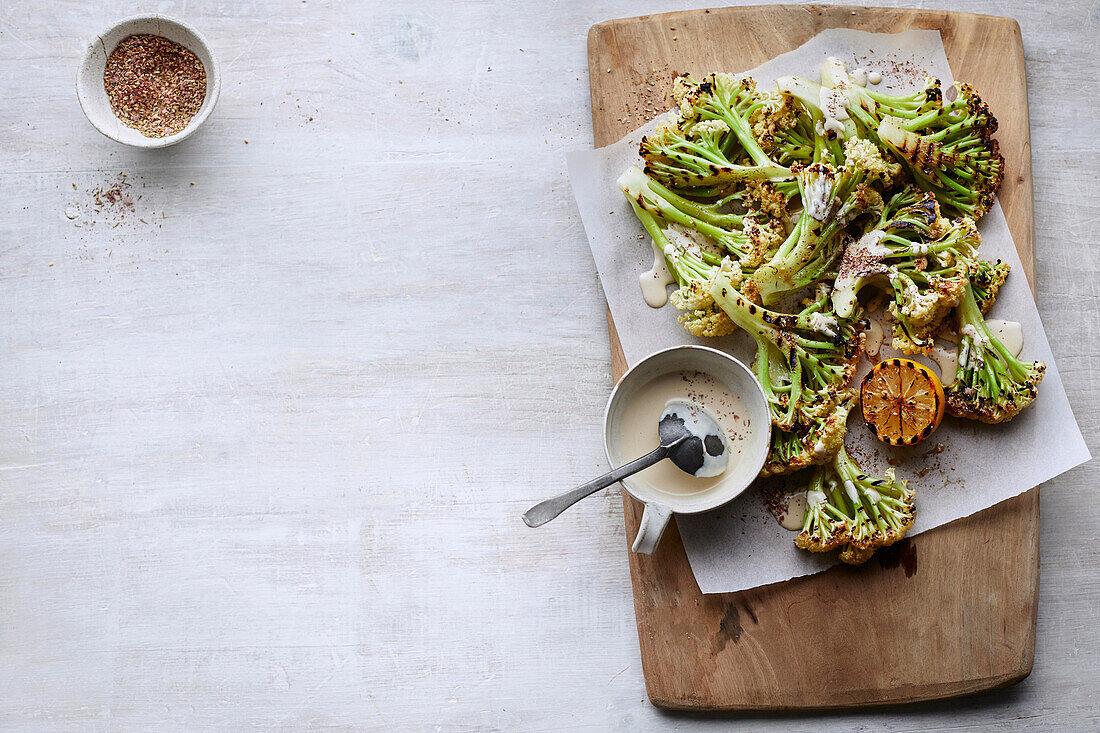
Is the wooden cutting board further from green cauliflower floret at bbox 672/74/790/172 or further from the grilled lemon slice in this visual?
green cauliflower floret at bbox 672/74/790/172

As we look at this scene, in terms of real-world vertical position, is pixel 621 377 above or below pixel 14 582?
above

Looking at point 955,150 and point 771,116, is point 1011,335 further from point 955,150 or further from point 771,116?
point 771,116

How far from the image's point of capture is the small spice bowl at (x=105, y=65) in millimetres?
2309

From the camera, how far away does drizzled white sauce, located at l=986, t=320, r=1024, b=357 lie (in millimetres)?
2238

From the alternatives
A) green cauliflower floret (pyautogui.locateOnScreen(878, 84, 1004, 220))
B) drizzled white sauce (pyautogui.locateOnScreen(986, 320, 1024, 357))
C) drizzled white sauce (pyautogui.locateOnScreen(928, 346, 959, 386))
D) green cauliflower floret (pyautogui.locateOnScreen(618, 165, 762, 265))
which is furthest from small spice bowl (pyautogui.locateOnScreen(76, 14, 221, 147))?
drizzled white sauce (pyautogui.locateOnScreen(986, 320, 1024, 357))

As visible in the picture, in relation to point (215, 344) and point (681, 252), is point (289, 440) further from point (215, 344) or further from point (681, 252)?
point (681, 252)

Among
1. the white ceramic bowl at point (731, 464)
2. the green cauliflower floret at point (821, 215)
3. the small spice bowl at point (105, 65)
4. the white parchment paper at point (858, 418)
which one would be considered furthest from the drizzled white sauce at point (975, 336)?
the small spice bowl at point (105, 65)

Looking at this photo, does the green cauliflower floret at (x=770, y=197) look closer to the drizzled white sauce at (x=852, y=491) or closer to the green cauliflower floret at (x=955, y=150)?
the green cauliflower floret at (x=955, y=150)

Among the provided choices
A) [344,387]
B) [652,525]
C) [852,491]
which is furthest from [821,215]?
[344,387]

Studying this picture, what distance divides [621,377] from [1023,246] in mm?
1228

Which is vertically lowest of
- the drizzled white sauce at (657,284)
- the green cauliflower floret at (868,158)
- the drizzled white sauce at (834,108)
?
the drizzled white sauce at (657,284)

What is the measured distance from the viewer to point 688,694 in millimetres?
2232

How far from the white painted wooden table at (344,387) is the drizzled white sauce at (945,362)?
37 cm

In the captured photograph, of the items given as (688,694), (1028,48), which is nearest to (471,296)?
(688,694)
